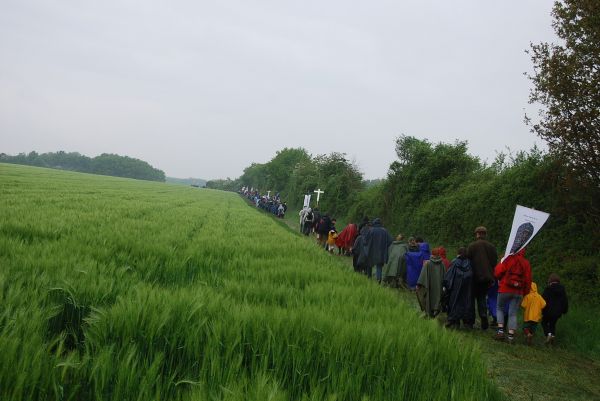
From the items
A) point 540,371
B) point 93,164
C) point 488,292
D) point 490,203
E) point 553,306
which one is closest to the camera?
point 540,371

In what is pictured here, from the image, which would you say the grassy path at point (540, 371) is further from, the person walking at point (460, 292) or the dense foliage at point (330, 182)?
the dense foliage at point (330, 182)

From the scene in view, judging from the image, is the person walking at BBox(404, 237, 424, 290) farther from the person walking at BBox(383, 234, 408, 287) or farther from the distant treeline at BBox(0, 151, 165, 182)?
the distant treeline at BBox(0, 151, 165, 182)

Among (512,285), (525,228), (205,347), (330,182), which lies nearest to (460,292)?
(512,285)

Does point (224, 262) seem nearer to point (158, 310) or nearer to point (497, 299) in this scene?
point (158, 310)

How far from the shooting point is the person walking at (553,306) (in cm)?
670

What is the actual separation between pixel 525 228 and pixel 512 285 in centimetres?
119

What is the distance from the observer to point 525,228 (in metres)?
7.19

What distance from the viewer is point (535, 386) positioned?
4660 mm

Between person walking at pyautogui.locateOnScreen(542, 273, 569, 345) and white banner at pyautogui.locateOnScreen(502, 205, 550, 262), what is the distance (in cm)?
81

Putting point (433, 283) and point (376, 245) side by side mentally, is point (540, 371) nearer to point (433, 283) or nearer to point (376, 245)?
point (433, 283)

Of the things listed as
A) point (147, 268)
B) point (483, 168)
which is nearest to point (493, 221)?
point (483, 168)

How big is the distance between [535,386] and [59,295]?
17.8 feet

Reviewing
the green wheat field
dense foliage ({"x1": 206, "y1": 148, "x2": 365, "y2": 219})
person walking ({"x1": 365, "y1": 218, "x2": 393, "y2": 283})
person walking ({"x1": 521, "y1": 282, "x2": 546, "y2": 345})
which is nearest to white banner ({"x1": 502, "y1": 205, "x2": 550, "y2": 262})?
person walking ({"x1": 521, "y1": 282, "x2": 546, "y2": 345})

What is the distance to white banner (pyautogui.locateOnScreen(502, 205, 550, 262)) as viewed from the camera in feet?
23.2
